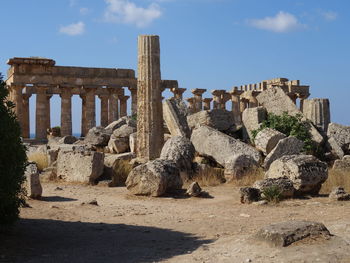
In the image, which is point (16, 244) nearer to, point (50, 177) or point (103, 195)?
point (103, 195)

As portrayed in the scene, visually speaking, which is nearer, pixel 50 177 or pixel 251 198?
pixel 251 198

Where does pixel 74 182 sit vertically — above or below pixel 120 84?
below

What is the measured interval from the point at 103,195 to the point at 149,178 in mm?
1308

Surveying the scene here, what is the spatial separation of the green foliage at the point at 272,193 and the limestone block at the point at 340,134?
675 centimetres

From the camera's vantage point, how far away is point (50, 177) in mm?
14695

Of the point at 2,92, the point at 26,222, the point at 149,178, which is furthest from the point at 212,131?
the point at 2,92

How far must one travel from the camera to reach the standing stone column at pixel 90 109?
115 ft

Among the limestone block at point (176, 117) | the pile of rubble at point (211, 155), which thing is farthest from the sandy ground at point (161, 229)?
the limestone block at point (176, 117)

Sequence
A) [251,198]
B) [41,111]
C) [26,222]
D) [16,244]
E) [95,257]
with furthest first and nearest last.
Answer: [41,111] < [251,198] < [26,222] < [16,244] < [95,257]

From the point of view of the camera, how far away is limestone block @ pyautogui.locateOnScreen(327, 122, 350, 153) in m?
16.8

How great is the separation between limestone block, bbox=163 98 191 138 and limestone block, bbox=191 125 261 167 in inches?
82.1

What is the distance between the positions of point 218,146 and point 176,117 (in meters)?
3.74

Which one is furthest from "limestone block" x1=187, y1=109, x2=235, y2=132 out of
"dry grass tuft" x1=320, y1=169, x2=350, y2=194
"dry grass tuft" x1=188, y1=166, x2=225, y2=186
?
"dry grass tuft" x1=320, y1=169, x2=350, y2=194

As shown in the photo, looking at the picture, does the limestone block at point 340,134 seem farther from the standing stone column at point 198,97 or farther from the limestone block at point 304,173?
the standing stone column at point 198,97
